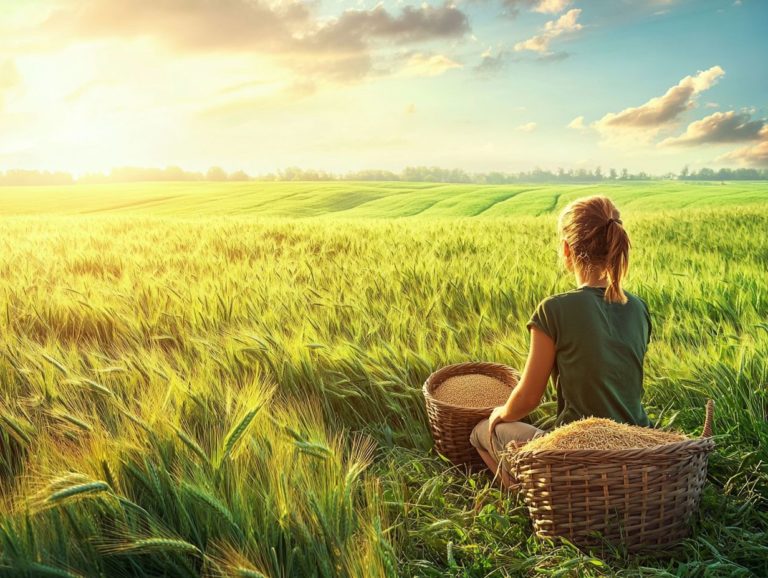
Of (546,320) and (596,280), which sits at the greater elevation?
(596,280)

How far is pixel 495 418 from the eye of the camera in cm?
249

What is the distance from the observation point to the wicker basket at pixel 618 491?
1963 millimetres

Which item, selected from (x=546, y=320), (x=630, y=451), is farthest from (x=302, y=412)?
(x=630, y=451)

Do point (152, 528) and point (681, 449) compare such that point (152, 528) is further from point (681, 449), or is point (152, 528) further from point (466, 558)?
point (681, 449)

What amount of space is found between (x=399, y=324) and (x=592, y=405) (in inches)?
55.9

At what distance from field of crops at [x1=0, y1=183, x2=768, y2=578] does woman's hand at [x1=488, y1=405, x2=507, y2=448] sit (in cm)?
24

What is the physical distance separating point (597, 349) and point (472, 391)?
2.46 feet

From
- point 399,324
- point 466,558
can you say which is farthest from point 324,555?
point 399,324

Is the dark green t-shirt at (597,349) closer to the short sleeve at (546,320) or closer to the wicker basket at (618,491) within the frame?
the short sleeve at (546,320)

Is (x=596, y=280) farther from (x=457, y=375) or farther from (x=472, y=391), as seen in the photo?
(x=457, y=375)

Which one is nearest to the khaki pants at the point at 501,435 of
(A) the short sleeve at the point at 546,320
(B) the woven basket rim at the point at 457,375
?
(B) the woven basket rim at the point at 457,375

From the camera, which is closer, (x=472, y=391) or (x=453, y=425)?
(x=453, y=425)

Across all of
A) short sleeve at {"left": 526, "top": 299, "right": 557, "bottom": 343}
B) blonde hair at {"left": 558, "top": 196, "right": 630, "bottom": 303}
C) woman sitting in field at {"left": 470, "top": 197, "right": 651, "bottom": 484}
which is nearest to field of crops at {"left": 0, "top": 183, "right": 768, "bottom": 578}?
woman sitting in field at {"left": 470, "top": 197, "right": 651, "bottom": 484}

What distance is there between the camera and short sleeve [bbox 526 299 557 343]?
2.31m
